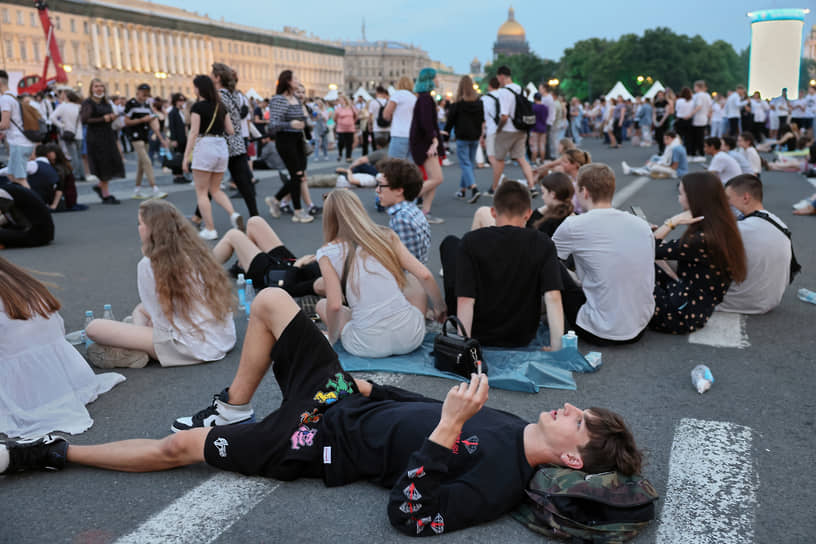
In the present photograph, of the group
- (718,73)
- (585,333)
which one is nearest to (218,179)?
(585,333)

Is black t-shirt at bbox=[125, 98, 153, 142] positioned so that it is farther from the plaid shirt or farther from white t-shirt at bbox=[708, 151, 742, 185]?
white t-shirt at bbox=[708, 151, 742, 185]

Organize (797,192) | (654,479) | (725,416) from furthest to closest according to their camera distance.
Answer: (797,192), (725,416), (654,479)

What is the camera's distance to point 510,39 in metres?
196

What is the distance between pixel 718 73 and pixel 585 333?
84596 mm

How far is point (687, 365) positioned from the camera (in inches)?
197

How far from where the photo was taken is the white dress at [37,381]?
13.1 ft

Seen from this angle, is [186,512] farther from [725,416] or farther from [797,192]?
[797,192]

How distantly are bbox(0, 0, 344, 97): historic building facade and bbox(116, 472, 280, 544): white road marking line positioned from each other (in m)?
84.3

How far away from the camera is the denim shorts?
12664 millimetres

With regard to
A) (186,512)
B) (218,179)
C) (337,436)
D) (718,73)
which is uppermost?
(718,73)

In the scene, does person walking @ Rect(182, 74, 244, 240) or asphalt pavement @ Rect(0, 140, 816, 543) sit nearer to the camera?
asphalt pavement @ Rect(0, 140, 816, 543)

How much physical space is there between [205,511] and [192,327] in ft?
6.39

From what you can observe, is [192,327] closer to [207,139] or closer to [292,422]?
[292,422]

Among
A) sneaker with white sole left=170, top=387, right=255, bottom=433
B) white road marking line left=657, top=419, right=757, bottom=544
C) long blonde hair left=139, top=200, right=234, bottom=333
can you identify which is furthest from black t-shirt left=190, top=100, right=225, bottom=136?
white road marking line left=657, top=419, right=757, bottom=544
